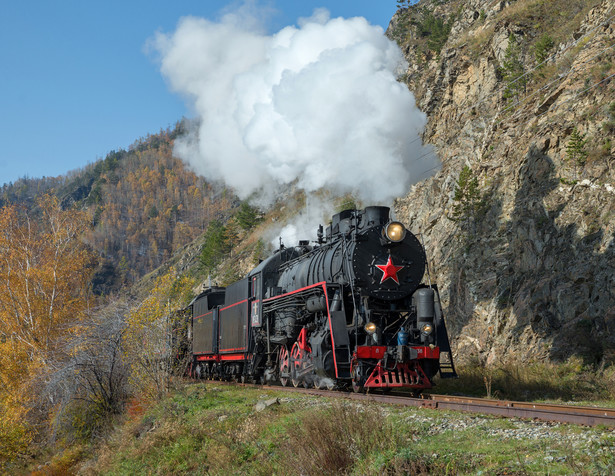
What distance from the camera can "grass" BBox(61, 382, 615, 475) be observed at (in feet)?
16.1

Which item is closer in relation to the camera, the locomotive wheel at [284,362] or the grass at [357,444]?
the grass at [357,444]

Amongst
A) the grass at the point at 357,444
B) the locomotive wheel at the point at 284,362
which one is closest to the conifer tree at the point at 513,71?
the locomotive wheel at the point at 284,362

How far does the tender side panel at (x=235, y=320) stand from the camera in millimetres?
17656

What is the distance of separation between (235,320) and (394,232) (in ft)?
28.3

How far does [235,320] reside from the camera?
18812 millimetres

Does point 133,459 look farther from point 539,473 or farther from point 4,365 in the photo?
Result: point 4,365

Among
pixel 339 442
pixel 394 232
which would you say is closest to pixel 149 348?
pixel 394 232

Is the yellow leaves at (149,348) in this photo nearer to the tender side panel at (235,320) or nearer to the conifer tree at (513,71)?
the tender side panel at (235,320)

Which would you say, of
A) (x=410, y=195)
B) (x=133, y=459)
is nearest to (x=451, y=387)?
(x=133, y=459)

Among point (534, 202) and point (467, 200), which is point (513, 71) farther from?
point (534, 202)

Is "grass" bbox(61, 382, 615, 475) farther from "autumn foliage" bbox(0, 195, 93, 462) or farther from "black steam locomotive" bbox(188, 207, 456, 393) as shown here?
"autumn foliage" bbox(0, 195, 93, 462)

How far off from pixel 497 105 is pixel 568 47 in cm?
418

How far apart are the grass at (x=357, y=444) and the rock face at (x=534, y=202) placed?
8530 mm

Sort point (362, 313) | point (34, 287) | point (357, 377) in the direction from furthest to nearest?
point (34, 287) → point (362, 313) → point (357, 377)
